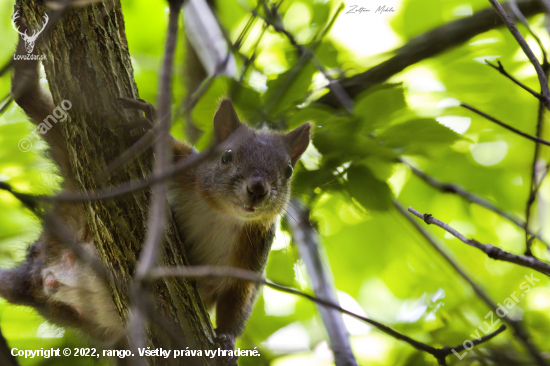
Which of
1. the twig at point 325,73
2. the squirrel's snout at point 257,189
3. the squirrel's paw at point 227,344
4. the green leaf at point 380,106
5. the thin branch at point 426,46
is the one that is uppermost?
the thin branch at point 426,46

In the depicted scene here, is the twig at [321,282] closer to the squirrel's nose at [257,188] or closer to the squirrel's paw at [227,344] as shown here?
the squirrel's nose at [257,188]

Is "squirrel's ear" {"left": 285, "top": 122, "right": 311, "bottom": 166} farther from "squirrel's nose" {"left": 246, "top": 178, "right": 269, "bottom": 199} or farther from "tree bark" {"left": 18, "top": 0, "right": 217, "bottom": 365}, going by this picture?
"tree bark" {"left": 18, "top": 0, "right": 217, "bottom": 365}

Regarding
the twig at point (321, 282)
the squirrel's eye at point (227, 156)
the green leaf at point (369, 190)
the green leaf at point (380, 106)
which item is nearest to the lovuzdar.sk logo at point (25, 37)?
the squirrel's eye at point (227, 156)

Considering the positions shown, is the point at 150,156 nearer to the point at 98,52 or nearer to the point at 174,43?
the point at 98,52

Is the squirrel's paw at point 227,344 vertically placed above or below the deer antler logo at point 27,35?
below

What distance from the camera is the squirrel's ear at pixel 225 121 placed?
3.47 meters

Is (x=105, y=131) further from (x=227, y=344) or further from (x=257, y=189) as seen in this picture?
(x=227, y=344)

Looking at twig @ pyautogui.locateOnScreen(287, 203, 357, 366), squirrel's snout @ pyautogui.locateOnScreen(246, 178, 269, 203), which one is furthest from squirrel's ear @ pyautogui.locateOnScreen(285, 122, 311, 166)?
squirrel's snout @ pyautogui.locateOnScreen(246, 178, 269, 203)

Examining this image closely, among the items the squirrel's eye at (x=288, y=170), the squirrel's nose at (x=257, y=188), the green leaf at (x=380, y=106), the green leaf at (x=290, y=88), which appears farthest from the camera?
the squirrel's eye at (x=288, y=170)

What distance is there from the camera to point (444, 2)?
381 centimetres

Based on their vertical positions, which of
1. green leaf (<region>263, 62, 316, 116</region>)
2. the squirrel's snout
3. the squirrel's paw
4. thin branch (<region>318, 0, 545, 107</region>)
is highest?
thin branch (<region>318, 0, 545, 107</region>)

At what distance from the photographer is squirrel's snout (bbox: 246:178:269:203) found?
3156 mm

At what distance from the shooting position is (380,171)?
2.80m

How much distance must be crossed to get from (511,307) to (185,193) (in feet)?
7.98
